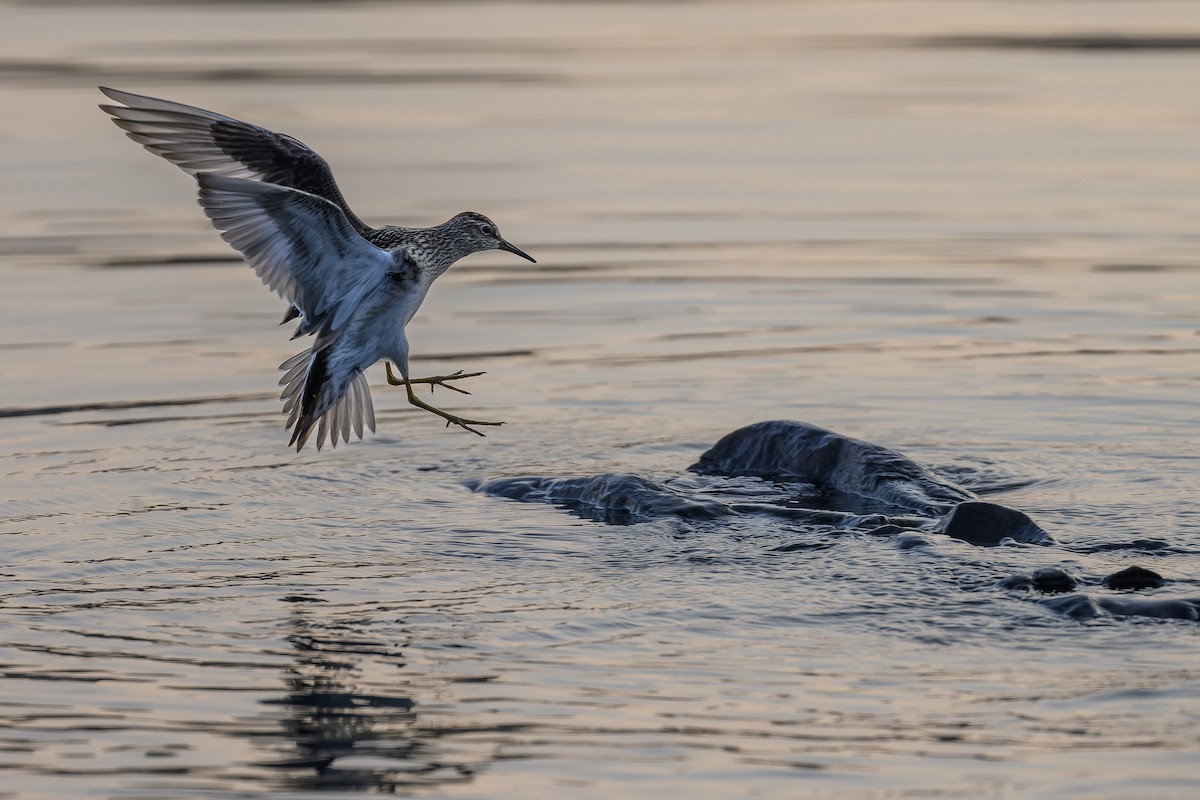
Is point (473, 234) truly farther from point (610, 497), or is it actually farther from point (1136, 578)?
point (1136, 578)

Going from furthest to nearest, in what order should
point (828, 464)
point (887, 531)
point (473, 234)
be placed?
1. point (473, 234)
2. point (828, 464)
3. point (887, 531)

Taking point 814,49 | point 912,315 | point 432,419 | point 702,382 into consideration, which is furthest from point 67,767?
point 814,49

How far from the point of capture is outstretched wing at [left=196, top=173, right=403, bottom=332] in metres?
8.82

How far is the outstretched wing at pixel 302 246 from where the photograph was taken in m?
8.82

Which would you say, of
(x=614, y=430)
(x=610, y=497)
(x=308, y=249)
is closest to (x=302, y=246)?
(x=308, y=249)

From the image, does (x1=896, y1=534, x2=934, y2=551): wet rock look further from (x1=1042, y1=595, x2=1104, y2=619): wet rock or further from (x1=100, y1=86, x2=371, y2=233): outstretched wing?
(x1=100, y1=86, x2=371, y2=233): outstretched wing

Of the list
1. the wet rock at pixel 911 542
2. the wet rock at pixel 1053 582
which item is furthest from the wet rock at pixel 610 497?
the wet rock at pixel 1053 582

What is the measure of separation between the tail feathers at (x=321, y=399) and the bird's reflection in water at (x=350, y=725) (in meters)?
2.05

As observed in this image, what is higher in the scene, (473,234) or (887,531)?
(473,234)

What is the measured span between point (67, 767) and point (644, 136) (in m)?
14.4

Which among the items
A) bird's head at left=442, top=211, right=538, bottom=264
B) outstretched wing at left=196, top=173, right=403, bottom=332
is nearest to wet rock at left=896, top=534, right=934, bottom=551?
bird's head at left=442, top=211, right=538, bottom=264

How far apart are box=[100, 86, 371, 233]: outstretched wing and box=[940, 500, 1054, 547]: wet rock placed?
3.26 m

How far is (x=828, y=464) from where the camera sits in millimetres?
9930

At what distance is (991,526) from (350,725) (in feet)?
10.6
